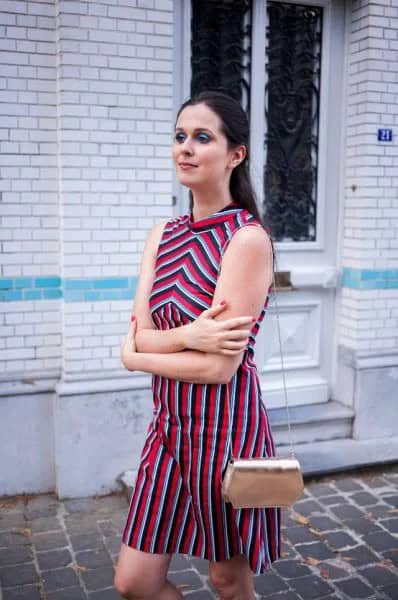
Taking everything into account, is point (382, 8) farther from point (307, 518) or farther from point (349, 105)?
point (307, 518)

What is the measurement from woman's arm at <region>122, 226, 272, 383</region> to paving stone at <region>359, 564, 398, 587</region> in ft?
6.71

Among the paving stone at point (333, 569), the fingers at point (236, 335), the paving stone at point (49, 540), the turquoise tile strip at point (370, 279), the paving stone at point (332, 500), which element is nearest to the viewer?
the fingers at point (236, 335)

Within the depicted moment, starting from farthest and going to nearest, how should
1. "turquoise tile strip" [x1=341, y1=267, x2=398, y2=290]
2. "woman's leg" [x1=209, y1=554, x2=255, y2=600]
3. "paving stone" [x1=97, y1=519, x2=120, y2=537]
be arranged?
"turquoise tile strip" [x1=341, y1=267, x2=398, y2=290]
"paving stone" [x1=97, y1=519, x2=120, y2=537]
"woman's leg" [x1=209, y1=554, x2=255, y2=600]

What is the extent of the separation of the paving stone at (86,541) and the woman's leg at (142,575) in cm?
172

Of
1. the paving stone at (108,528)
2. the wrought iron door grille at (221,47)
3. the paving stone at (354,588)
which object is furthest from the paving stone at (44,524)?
the wrought iron door grille at (221,47)

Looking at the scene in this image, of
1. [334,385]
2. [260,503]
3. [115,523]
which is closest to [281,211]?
[334,385]

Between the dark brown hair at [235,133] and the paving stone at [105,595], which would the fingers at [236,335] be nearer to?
the dark brown hair at [235,133]

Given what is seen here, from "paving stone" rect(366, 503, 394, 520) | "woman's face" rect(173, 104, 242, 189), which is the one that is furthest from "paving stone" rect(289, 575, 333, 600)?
"woman's face" rect(173, 104, 242, 189)

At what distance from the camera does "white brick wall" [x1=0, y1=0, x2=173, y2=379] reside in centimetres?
428

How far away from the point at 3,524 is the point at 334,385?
2815 mm

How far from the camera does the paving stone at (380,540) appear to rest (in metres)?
3.96

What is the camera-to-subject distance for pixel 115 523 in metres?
4.26

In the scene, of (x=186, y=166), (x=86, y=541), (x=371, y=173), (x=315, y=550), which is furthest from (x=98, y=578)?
(x=371, y=173)

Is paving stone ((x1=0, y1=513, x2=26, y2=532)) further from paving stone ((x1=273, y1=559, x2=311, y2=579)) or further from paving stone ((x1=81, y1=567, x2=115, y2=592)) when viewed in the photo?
paving stone ((x1=273, y1=559, x2=311, y2=579))
